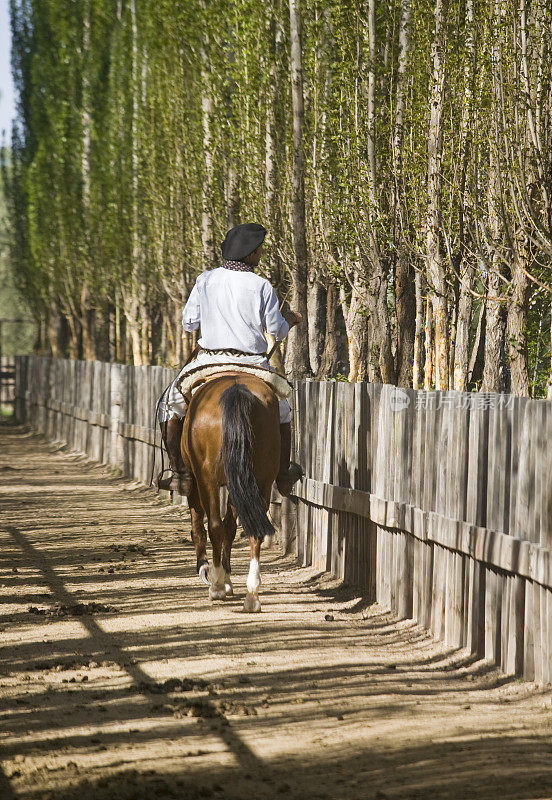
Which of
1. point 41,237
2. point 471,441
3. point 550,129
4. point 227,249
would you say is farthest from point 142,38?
point 471,441

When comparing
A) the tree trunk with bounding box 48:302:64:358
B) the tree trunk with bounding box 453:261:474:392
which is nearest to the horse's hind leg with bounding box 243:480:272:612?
the tree trunk with bounding box 453:261:474:392

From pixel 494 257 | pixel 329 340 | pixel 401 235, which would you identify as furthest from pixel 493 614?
pixel 329 340

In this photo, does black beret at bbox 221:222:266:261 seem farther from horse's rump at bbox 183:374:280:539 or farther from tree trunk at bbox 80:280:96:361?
tree trunk at bbox 80:280:96:361

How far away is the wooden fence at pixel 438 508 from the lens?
20.3 ft

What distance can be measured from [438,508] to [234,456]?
1.30 metres

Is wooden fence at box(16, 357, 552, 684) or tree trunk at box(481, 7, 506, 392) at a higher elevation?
tree trunk at box(481, 7, 506, 392)

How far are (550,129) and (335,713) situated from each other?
7.48 metres

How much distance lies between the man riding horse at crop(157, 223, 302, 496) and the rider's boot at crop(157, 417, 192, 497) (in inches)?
4.8

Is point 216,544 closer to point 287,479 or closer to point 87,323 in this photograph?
point 287,479

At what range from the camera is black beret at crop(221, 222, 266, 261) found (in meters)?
8.88

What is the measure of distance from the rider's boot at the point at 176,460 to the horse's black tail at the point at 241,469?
123 centimetres

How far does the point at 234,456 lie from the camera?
312 inches

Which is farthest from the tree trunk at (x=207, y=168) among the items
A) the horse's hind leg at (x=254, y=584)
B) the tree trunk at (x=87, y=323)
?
the horse's hind leg at (x=254, y=584)

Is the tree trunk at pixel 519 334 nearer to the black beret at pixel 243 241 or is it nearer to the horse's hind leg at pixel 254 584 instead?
the black beret at pixel 243 241
